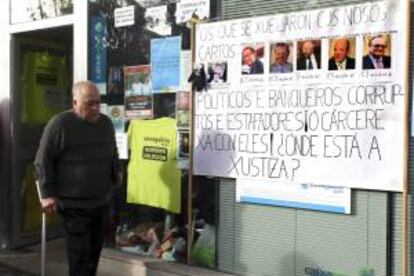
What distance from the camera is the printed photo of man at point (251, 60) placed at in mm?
5398

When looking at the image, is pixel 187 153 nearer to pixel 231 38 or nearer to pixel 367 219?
pixel 231 38

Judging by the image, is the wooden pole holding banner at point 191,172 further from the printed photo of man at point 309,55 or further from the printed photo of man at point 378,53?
the printed photo of man at point 378,53

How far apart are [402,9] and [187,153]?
2.10 metres

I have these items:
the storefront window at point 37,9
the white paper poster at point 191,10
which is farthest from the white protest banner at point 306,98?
the storefront window at point 37,9

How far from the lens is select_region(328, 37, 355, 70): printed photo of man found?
16.0 feet

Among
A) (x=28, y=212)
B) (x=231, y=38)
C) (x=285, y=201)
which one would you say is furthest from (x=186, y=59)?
(x=28, y=212)

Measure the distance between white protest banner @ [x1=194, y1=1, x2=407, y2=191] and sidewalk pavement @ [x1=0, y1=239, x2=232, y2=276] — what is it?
0.80 m

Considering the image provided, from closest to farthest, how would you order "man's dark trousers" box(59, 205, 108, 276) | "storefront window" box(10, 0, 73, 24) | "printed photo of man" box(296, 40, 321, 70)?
1. "printed photo of man" box(296, 40, 321, 70)
2. "man's dark trousers" box(59, 205, 108, 276)
3. "storefront window" box(10, 0, 73, 24)

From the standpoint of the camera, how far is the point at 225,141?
18.5 feet

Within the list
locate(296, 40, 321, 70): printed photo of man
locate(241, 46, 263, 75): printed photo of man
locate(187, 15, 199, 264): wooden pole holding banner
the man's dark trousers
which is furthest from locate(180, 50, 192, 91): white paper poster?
the man's dark trousers

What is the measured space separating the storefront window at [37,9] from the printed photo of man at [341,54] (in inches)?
121

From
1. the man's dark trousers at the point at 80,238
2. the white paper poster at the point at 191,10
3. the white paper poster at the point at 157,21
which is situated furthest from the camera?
the white paper poster at the point at 157,21

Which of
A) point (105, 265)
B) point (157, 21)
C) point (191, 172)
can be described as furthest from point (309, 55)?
point (105, 265)

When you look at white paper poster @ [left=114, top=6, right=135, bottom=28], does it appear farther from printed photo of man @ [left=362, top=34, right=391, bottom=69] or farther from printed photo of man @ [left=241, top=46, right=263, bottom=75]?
printed photo of man @ [left=362, top=34, right=391, bottom=69]
